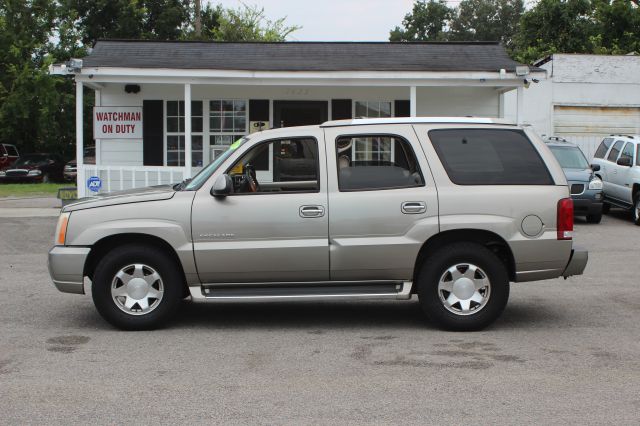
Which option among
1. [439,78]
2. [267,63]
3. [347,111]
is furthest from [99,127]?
[439,78]

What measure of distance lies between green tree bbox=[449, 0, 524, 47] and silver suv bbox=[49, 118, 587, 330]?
75.9 meters

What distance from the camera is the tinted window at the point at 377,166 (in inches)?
299

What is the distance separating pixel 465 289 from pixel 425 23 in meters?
74.1

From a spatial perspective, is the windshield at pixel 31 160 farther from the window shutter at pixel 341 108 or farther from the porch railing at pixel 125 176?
the window shutter at pixel 341 108

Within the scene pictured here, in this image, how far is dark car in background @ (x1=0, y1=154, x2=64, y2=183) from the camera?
35812 mm

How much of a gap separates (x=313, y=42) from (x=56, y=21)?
84.1 ft

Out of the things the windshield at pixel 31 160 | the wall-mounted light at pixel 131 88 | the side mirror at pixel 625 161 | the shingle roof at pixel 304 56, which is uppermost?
the shingle roof at pixel 304 56

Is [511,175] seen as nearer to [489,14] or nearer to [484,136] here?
[484,136]

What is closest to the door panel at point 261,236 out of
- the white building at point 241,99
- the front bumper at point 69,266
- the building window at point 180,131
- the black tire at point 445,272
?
the black tire at point 445,272

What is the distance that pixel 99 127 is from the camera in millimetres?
19156

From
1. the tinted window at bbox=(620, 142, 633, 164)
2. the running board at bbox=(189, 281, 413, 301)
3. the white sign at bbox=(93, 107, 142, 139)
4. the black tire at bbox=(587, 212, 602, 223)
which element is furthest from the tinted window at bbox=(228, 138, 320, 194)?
the tinted window at bbox=(620, 142, 633, 164)

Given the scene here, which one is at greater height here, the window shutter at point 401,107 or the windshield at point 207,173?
the window shutter at point 401,107

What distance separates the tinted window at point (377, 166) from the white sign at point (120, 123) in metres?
12.4

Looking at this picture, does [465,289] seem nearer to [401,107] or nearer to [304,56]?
[304,56]
